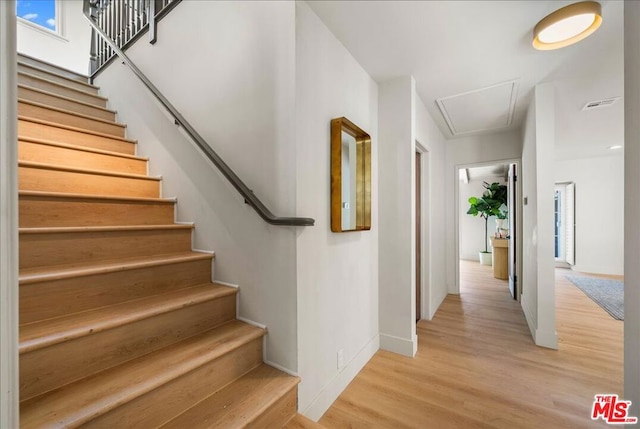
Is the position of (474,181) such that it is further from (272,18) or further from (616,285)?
(272,18)

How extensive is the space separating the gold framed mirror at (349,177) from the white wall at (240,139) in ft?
1.04

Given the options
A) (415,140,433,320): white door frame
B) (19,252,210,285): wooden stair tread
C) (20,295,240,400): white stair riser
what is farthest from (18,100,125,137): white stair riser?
(415,140,433,320): white door frame

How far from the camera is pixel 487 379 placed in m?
2.02

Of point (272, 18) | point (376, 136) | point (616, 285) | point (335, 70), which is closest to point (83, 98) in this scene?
point (272, 18)

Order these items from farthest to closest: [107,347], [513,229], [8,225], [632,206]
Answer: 1. [513,229]
2. [107,347]
3. [632,206]
4. [8,225]

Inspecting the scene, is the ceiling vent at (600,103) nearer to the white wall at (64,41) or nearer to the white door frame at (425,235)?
the white door frame at (425,235)

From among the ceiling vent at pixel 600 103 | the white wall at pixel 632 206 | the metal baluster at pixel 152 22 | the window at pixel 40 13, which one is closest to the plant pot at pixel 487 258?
the ceiling vent at pixel 600 103

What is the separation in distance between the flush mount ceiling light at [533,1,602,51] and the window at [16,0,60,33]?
555 centimetres

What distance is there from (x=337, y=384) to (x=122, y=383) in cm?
127

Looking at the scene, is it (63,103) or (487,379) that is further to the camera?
(63,103)

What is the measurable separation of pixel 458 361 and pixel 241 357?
72.1 inches

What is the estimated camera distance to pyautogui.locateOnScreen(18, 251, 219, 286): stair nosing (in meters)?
1.22

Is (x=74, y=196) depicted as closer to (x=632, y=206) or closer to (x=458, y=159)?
(x=632, y=206)

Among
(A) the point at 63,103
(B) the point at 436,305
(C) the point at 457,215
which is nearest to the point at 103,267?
(A) the point at 63,103
